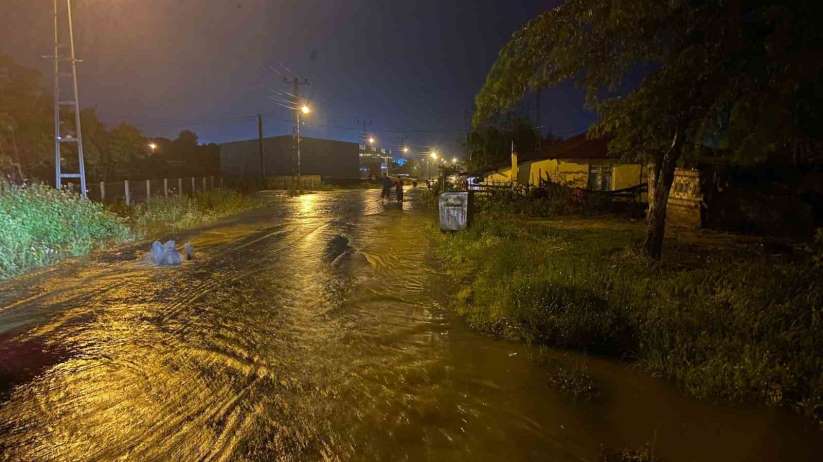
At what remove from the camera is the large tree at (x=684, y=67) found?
5.43 metres

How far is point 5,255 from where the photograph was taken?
8.76 m

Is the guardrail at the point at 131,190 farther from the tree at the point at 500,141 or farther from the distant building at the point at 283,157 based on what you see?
the distant building at the point at 283,157

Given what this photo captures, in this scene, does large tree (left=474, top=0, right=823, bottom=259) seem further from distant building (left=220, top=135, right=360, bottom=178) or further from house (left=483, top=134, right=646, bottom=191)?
distant building (left=220, top=135, right=360, bottom=178)

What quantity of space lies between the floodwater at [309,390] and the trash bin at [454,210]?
566 centimetres

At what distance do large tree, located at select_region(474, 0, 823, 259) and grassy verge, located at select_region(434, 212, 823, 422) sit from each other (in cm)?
162

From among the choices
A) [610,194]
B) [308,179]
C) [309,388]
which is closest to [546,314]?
[309,388]

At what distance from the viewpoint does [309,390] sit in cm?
421

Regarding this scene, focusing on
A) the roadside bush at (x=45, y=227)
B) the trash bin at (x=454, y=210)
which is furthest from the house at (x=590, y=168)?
the roadside bush at (x=45, y=227)

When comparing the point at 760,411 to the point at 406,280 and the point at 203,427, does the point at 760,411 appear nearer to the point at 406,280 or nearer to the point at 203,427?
the point at 203,427

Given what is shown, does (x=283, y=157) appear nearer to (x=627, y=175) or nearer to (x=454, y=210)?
(x=627, y=175)

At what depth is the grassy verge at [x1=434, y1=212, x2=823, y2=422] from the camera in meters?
4.09

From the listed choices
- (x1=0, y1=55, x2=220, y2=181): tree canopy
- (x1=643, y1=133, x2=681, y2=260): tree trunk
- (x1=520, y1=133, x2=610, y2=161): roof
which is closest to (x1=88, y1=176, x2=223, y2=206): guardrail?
(x1=0, y1=55, x2=220, y2=181): tree canopy

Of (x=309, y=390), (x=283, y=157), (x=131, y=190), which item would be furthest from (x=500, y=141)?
(x=309, y=390)

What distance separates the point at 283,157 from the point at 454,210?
169ft
